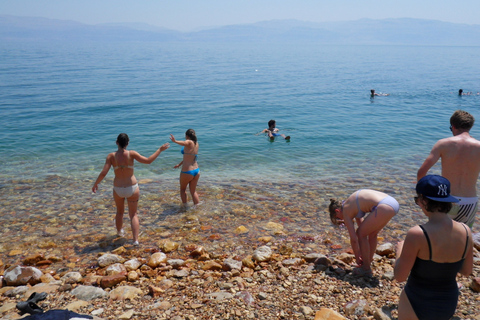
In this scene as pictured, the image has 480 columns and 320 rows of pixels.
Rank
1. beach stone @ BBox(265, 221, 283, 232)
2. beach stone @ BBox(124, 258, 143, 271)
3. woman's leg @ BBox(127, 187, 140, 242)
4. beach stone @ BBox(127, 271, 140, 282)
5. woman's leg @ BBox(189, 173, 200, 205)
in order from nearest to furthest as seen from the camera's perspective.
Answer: beach stone @ BBox(127, 271, 140, 282) → beach stone @ BBox(124, 258, 143, 271) → woman's leg @ BBox(127, 187, 140, 242) → beach stone @ BBox(265, 221, 283, 232) → woman's leg @ BBox(189, 173, 200, 205)

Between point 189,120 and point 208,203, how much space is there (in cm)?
1490

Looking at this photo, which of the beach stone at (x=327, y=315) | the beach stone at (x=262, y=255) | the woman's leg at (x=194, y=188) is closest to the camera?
the beach stone at (x=327, y=315)

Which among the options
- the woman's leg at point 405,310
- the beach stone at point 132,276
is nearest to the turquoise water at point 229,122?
the beach stone at point 132,276

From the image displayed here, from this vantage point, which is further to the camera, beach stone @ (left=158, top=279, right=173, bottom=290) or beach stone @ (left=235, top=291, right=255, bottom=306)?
beach stone @ (left=158, top=279, right=173, bottom=290)

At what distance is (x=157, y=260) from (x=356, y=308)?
3486 mm

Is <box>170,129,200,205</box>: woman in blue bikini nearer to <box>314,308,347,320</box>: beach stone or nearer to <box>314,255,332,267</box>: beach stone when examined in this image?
<box>314,255,332,267</box>: beach stone

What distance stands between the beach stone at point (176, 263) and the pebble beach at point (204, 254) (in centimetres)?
2

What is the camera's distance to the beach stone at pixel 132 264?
636 cm

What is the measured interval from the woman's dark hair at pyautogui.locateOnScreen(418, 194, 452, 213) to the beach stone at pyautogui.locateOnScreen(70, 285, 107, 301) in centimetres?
448

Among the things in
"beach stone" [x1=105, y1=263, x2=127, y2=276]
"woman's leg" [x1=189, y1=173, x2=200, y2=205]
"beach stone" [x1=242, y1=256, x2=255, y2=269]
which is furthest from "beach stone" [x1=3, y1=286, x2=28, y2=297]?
"woman's leg" [x1=189, y1=173, x2=200, y2=205]

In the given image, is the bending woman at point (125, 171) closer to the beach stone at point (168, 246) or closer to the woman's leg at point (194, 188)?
the beach stone at point (168, 246)

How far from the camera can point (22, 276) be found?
19.8 feet

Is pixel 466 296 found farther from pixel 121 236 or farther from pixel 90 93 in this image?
pixel 90 93

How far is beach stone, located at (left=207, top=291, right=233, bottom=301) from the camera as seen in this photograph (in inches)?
198
